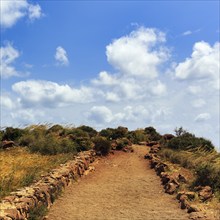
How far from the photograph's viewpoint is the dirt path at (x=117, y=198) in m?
12.5

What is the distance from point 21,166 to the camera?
56.8 feet

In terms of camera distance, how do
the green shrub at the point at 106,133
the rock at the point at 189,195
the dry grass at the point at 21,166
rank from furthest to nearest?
the green shrub at the point at 106,133 → the rock at the point at 189,195 → the dry grass at the point at 21,166

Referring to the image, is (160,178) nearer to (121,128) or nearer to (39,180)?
(39,180)

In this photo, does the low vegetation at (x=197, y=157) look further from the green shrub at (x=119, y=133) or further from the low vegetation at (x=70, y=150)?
the green shrub at (x=119, y=133)

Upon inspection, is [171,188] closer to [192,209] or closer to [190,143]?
[192,209]

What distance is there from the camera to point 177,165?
21.2 meters

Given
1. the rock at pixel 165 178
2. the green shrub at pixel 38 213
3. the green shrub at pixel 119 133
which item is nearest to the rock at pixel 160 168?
the rock at pixel 165 178

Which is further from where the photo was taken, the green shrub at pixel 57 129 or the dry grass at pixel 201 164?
the green shrub at pixel 57 129

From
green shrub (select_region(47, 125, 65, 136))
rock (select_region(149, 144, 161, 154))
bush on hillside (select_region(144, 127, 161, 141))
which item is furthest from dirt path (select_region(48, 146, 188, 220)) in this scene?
bush on hillside (select_region(144, 127, 161, 141))

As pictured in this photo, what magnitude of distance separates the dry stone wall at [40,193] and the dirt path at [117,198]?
1.29 feet

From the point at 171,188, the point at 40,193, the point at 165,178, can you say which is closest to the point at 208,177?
the point at 171,188

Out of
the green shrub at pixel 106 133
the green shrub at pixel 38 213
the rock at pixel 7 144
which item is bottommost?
the green shrub at pixel 38 213

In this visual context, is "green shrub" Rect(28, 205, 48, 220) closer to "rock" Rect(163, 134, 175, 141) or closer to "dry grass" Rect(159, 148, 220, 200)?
"dry grass" Rect(159, 148, 220, 200)

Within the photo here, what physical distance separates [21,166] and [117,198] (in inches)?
188
